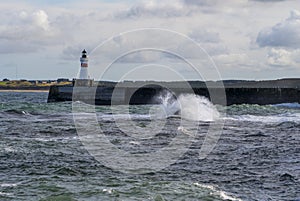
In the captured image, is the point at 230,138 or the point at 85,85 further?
the point at 85,85

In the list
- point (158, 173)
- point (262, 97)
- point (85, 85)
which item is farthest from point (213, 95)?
point (158, 173)

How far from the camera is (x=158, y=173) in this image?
14.2 metres

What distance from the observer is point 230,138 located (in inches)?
904

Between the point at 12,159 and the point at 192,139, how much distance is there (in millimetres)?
8502

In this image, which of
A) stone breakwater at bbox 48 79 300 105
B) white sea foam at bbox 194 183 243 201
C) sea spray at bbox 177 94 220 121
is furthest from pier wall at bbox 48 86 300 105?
white sea foam at bbox 194 183 243 201

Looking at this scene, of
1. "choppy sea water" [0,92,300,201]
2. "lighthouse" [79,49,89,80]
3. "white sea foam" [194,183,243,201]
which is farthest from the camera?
→ "lighthouse" [79,49,89,80]

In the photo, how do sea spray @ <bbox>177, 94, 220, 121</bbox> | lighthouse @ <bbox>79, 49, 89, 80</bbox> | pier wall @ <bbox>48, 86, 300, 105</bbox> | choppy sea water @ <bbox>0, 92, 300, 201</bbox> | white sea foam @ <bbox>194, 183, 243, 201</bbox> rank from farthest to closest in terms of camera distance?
pier wall @ <bbox>48, 86, 300, 105</bbox>, lighthouse @ <bbox>79, 49, 89, 80</bbox>, sea spray @ <bbox>177, 94, 220, 121</bbox>, choppy sea water @ <bbox>0, 92, 300, 201</bbox>, white sea foam @ <bbox>194, 183, 243, 201</bbox>

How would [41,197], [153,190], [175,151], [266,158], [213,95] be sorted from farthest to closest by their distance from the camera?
1. [213,95]
2. [175,151]
3. [266,158]
4. [153,190]
5. [41,197]

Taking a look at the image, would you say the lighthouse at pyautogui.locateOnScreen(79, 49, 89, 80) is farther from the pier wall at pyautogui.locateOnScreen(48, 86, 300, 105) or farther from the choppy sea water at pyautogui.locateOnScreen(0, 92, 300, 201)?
the choppy sea water at pyautogui.locateOnScreen(0, 92, 300, 201)

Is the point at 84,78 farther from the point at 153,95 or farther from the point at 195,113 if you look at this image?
the point at 195,113

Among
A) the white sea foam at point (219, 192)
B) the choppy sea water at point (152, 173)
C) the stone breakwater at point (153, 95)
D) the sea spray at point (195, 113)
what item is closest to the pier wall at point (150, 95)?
the stone breakwater at point (153, 95)

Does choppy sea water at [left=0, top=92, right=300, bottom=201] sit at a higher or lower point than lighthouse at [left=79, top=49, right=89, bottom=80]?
lower

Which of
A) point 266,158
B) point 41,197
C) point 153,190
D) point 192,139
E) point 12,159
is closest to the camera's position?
point 41,197

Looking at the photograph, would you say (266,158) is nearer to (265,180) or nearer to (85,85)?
(265,180)
